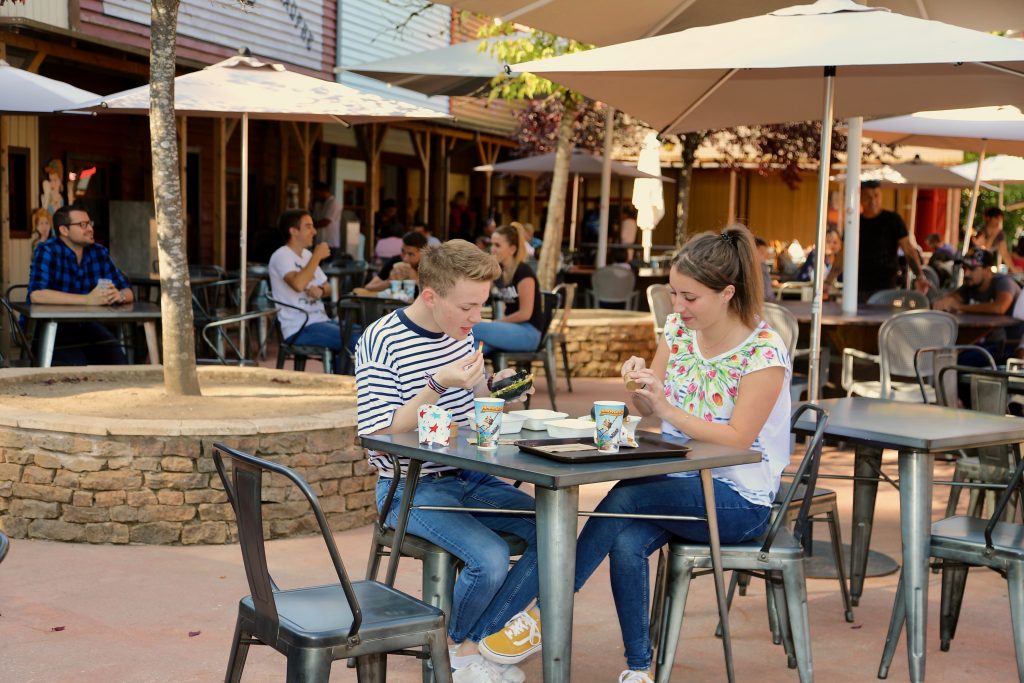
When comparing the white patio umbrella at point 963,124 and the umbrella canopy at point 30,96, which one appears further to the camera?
the white patio umbrella at point 963,124

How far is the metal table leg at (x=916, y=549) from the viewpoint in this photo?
4023 millimetres

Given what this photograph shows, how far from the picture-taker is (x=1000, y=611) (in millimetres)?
4879

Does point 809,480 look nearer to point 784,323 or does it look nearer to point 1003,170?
point 784,323

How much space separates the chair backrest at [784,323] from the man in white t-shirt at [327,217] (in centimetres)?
900

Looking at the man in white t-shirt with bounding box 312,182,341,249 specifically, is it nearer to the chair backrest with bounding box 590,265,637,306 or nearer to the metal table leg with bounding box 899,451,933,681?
the chair backrest with bounding box 590,265,637,306

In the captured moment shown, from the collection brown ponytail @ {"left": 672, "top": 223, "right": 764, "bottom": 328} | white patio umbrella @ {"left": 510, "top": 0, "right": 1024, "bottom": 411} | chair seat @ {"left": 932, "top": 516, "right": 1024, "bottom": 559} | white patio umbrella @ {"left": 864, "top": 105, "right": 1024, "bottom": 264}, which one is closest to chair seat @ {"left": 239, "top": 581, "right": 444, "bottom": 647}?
brown ponytail @ {"left": 672, "top": 223, "right": 764, "bottom": 328}

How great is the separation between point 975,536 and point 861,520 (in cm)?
87

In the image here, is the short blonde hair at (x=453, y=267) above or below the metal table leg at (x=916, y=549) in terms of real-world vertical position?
above

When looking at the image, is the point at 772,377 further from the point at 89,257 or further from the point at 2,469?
the point at 89,257

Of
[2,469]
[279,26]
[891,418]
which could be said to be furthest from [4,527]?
[279,26]

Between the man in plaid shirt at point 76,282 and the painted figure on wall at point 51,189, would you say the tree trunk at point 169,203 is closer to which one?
the man in plaid shirt at point 76,282

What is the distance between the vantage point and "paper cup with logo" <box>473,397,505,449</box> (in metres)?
3.39

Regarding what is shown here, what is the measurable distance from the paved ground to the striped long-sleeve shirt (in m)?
0.86

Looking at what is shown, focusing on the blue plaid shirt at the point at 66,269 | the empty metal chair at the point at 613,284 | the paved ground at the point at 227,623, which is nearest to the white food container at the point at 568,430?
the paved ground at the point at 227,623
